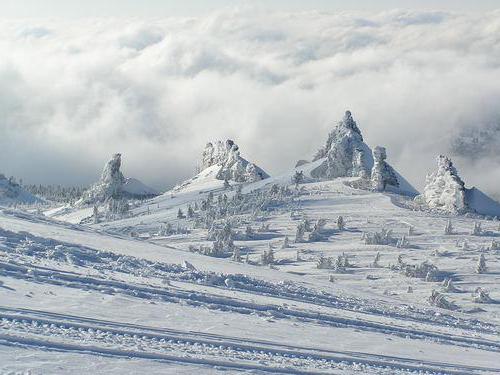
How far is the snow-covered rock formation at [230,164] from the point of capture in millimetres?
163000

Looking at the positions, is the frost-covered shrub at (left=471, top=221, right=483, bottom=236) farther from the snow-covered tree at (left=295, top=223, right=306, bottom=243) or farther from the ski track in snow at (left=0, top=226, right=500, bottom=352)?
the ski track in snow at (left=0, top=226, right=500, bottom=352)

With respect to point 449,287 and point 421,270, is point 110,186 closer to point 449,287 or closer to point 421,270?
point 421,270

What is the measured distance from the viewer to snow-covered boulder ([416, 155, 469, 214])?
389 ft

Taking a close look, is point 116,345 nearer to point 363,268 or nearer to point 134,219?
point 363,268

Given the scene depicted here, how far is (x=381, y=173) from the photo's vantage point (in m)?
134

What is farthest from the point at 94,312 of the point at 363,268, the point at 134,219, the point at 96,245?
the point at 134,219

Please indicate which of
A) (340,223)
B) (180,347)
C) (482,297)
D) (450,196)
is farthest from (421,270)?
(180,347)

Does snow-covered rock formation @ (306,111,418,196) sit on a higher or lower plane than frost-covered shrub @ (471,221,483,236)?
higher

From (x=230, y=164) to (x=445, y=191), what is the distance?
6279cm

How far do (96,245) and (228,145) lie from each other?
5487 inches

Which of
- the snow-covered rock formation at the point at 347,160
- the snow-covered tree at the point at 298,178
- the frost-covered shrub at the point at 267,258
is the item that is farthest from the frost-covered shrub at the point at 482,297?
the snow-covered tree at the point at 298,178

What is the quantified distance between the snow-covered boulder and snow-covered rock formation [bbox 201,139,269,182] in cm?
4529

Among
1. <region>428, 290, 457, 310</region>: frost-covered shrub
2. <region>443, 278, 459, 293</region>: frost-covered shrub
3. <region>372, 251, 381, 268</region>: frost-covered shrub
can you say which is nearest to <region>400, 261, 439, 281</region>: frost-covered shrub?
<region>372, 251, 381, 268</region>: frost-covered shrub

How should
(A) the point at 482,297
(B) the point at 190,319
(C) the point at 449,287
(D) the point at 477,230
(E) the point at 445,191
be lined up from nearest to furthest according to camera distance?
(B) the point at 190,319 < (A) the point at 482,297 < (C) the point at 449,287 < (D) the point at 477,230 < (E) the point at 445,191
